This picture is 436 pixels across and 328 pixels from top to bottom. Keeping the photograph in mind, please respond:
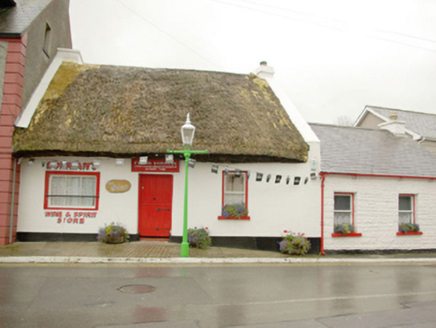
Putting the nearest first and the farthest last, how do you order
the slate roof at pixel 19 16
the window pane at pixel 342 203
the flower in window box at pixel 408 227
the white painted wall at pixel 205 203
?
the slate roof at pixel 19 16 → the white painted wall at pixel 205 203 → the window pane at pixel 342 203 → the flower in window box at pixel 408 227

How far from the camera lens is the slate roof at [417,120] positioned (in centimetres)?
2262

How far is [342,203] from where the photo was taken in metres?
14.5

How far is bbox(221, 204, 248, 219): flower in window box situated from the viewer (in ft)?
42.5

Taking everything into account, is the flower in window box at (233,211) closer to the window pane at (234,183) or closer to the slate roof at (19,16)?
the window pane at (234,183)

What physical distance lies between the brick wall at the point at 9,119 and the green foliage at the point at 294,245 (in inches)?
341

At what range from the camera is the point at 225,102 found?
47.1 feet

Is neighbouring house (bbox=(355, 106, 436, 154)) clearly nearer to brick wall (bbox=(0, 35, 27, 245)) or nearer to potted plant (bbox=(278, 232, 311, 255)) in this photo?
potted plant (bbox=(278, 232, 311, 255))

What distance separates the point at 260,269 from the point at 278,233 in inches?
127

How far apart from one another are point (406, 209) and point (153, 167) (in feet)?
33.2

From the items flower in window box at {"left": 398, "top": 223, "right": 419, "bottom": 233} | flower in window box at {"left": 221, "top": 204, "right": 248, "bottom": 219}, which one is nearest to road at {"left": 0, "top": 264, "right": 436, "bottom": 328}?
flower in window box at {"left": 221, "top": 204, "right": 248, "bottom": 219}

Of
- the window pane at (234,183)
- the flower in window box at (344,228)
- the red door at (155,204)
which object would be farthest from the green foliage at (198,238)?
the flower in window box at (344,228)

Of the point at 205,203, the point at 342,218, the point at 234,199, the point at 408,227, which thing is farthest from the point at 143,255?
the point at 408,227

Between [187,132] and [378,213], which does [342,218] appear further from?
[187,132]

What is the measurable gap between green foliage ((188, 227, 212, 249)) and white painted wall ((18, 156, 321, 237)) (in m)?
0.53
